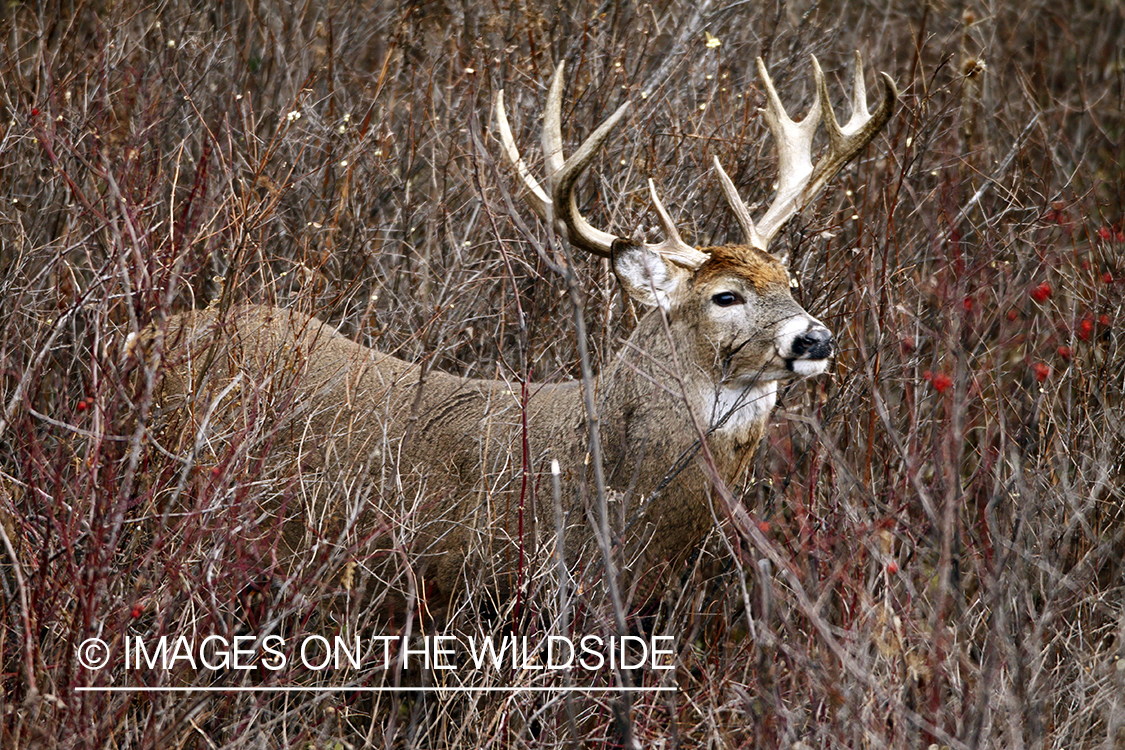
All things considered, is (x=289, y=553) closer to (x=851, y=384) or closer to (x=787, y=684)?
(x=787, y=684)

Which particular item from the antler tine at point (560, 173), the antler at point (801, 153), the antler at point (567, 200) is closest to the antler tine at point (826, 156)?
the antler at point (801, 153)

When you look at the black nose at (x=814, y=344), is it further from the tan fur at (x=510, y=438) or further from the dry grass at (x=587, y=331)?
the dry grass at (x=587, y=331)

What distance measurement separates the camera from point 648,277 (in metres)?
4.28

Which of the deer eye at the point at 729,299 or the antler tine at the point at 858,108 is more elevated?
the antler tine at the point at 858,108

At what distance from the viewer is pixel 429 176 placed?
253 inches

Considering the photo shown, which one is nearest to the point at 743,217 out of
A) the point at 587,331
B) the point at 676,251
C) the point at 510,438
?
the point at 676,251

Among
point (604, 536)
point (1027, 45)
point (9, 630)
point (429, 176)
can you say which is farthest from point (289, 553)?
point (1027, 45)

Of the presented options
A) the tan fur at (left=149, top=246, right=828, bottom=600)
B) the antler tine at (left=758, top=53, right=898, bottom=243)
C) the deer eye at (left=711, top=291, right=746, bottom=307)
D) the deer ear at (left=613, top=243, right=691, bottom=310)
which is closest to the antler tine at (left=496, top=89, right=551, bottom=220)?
the deer ear at (left=613, top=243, right=691, bottom=310)

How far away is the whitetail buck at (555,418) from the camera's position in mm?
4016

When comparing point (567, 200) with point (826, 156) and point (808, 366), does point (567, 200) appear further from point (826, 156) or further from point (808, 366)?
point (826, 156)

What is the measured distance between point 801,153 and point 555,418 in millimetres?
1490

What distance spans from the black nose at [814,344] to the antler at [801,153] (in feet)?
1.88

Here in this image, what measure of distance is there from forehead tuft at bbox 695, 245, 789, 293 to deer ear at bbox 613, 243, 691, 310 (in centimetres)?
9

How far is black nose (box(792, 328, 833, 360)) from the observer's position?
396cm
